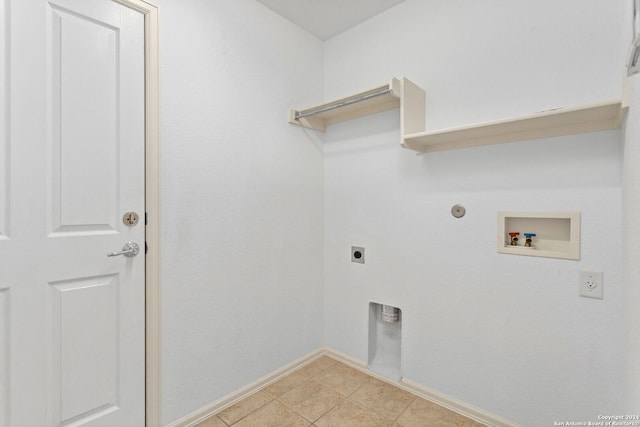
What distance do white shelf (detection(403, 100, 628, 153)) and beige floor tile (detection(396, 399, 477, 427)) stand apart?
4.83 feet

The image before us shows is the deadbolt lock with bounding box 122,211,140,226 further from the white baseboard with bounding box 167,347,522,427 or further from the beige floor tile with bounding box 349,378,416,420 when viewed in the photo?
the beige floor tile with bounding box 349,378,416,420

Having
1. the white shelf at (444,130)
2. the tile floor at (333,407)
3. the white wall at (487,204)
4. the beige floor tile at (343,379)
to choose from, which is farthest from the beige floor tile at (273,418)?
the white shelf at (444,130)

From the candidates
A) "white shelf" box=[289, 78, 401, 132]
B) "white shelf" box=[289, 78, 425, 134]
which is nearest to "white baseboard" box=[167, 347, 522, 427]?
"white shelf" box=[289, 78, 425, 134]

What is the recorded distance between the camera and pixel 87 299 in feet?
4.19

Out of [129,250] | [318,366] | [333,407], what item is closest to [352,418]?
[333,407]

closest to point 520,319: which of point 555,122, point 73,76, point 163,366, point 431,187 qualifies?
point 431,187

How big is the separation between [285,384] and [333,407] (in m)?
0.37

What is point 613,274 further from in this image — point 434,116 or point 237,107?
point 237,107

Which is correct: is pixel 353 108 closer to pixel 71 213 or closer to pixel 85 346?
pixel 71 213

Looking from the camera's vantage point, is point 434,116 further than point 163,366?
Yes

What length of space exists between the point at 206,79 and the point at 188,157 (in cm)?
44

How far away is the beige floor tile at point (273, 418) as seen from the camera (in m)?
1.60

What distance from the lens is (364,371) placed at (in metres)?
2.08

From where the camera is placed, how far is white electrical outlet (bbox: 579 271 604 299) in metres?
1.30
